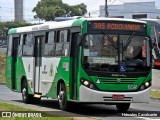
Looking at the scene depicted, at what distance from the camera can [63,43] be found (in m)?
18.2

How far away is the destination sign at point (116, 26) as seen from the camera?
16.9m

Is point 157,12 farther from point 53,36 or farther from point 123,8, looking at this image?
point 53,36

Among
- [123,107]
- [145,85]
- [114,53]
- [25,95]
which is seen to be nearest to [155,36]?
[25,95]

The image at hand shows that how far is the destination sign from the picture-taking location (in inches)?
666

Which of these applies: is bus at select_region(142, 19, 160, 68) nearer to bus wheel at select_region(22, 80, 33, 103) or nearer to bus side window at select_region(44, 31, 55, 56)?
→ bus wheel at select_region(22, 80, 33, 103)

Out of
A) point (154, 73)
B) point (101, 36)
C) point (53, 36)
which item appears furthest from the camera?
point (154, 73)

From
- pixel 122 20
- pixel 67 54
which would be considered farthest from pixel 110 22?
pixel 67 54

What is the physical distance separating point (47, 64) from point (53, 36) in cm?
107

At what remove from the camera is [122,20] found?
17344 mm

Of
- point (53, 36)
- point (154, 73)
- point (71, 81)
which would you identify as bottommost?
point (154, 73)

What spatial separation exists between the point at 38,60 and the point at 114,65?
4.78 m

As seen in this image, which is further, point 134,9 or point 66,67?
point 134,9

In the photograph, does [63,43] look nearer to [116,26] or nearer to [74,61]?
[74,61]

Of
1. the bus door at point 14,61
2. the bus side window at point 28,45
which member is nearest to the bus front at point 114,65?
the bus side window at point 28,45
